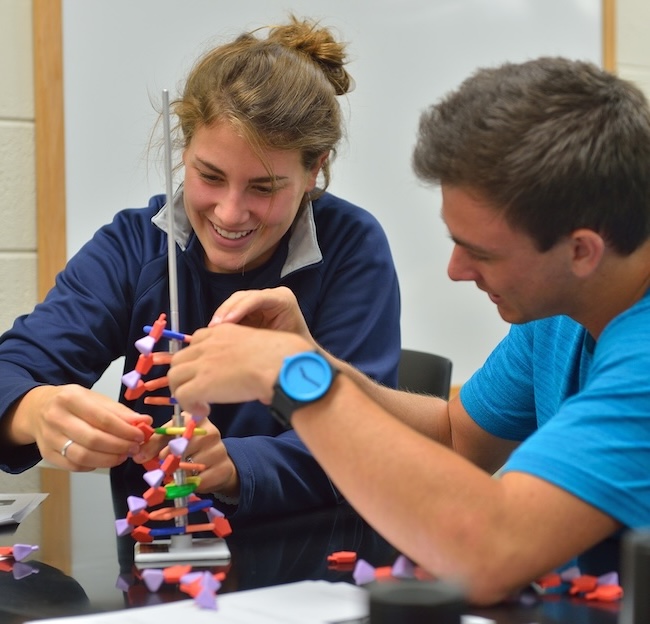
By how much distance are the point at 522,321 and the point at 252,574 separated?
0.47 metres

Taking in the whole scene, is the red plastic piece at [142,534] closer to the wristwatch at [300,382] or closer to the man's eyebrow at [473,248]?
the wristwatch at [300,382]

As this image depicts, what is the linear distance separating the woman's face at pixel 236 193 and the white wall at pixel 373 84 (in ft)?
3.29

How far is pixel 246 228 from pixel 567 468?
834 millimetres

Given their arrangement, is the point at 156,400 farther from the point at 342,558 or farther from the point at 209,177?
the point at 209,177

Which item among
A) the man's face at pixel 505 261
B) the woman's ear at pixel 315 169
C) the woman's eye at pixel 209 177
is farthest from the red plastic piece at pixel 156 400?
the woman's ear at pixel 315 169

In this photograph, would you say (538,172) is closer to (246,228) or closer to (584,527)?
(584,527)

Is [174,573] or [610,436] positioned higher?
[610,436]

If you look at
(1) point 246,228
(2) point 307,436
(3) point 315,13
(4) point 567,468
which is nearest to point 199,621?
(2) point 307,436

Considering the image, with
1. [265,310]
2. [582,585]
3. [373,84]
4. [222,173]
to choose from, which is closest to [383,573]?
[582,585]

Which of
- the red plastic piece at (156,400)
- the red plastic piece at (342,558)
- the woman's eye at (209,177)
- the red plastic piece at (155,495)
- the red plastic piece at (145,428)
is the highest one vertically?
the woman's eye at (209,177)

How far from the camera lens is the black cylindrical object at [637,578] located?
0.66 metres

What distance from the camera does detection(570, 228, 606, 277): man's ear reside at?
119 centimetres

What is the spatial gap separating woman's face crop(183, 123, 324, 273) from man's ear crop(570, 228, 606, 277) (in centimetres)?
62

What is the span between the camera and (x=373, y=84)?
10.2ft
